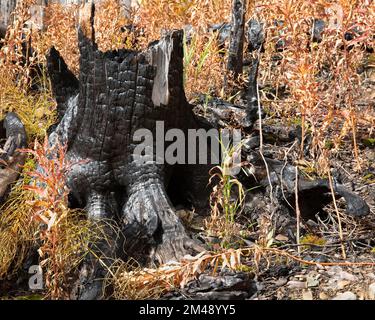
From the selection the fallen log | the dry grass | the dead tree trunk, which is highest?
the dead tree trunk

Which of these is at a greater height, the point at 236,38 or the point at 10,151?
the point at 236,38

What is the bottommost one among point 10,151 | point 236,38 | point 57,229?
point 57,229

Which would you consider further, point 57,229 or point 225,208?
point 225,208

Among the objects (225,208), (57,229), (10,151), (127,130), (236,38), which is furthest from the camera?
(236,38)

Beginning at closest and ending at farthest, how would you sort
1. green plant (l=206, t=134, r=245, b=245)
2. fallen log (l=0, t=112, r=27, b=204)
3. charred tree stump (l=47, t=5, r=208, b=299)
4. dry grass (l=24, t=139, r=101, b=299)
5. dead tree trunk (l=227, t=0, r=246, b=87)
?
dry grass (l=24, t=139, r=101, b=299) < green plant (l=206, t=134, r=245, b=245) < charred tree stump (l=47, t=5, r=208, b=299) < fallen log (l=0, t=112, r=27, b=204) < dead tree trunk (l=227, t=0, r=246, b=87)

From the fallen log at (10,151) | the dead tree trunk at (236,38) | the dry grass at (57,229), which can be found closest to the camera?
the dry grass at (57,229)

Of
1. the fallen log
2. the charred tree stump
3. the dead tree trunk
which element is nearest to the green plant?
the charred tree stump

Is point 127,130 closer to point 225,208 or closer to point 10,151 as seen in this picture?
point 225,208

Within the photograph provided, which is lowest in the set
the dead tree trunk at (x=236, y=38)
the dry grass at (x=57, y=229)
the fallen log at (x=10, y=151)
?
the dry grass at (x=57, y=229)

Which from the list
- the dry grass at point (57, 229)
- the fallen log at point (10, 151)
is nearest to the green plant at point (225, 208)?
the dry grass at point (57, 229)

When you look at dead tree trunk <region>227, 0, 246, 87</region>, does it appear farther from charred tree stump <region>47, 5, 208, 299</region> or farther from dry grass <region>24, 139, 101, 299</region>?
dry grass <region>24, 139, 101, 299</region>

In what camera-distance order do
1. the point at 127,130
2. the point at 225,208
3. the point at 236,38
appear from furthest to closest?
the point at 236,38 < the point at 127,130 < the point at 225,208

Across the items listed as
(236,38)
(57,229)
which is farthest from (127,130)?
(236,38)

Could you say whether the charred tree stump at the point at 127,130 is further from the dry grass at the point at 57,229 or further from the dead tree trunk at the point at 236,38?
the dead tree trunk at the point at 236,38
